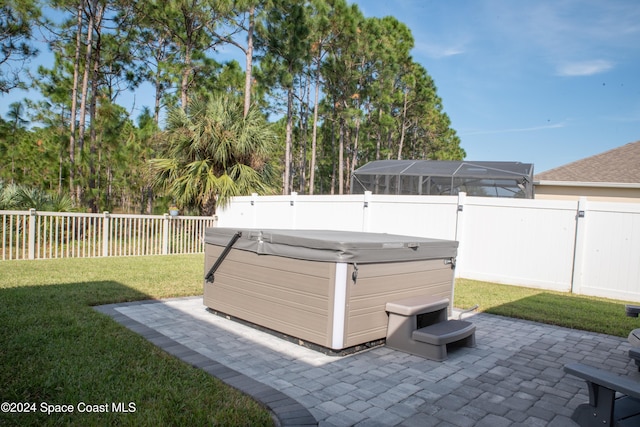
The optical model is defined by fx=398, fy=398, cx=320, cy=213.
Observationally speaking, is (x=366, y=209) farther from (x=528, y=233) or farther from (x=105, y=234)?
(x=105, y=234)

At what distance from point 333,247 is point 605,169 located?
13.5 meters

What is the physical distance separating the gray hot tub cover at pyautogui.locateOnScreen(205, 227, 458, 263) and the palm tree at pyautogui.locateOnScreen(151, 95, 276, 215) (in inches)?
305

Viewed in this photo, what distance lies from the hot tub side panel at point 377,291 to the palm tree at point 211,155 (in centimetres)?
880

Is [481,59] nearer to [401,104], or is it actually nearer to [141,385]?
[401,104]

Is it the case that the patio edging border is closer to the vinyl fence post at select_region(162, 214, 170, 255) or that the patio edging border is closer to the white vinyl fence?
the white vinyl fence

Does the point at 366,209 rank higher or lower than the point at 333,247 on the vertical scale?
higher

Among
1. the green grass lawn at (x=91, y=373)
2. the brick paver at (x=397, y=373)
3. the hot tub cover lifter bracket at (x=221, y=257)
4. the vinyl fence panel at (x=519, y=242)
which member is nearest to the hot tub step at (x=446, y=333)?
the brick paver at (x=397, y=373)

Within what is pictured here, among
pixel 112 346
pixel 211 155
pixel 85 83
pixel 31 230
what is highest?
pixel 85 83

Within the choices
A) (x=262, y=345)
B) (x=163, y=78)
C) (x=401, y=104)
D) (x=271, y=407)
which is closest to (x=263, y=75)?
(x=163, y=78)

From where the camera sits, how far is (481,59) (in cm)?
1512

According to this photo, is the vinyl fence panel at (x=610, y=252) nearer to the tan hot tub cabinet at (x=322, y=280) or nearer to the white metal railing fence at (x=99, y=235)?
the tan hot tub cabinet at (x=322, y=280)

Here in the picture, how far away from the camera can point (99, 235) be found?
9242 mm

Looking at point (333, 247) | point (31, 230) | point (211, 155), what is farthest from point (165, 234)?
point (333, 247)

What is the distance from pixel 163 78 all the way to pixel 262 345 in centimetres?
1370
